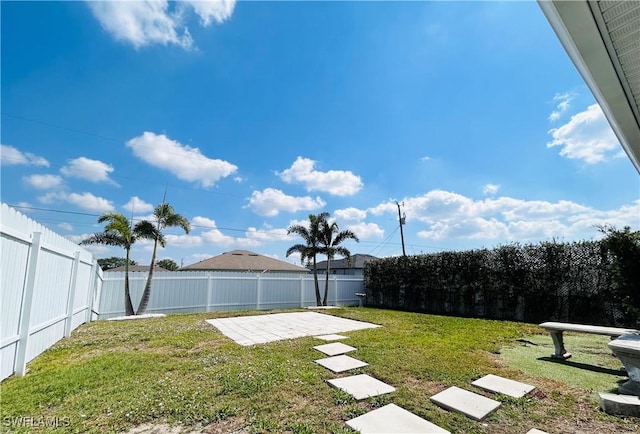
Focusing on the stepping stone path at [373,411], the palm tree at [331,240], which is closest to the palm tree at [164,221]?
the palm tree at [331,240]

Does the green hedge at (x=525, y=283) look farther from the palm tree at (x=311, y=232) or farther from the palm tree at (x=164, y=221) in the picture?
the palm tree at (x=164, y=221)

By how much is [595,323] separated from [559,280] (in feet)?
4.43

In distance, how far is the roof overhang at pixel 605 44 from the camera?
5.46 ft

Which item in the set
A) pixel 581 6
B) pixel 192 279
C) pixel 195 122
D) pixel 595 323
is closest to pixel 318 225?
pixel 192 279

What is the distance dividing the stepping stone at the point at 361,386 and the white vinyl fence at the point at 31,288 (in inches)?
150

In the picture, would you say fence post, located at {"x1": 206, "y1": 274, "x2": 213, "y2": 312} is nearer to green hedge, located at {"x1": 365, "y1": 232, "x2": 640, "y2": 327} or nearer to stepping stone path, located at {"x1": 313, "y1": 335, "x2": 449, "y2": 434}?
stepping stone path, located at {"x1": 313, "y1": 335, "x2": 449, "y2": 434}

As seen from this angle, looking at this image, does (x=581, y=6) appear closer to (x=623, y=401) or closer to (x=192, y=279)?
(x=623, y=401)

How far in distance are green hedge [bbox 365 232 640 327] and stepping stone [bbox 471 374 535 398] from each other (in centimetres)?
403

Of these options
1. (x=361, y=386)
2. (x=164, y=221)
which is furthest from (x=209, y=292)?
(x=361, y=386)

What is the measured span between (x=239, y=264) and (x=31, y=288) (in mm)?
20234

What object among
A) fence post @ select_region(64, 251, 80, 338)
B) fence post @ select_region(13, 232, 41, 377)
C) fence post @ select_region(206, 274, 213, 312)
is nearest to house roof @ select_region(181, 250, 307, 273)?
fence post @ select_region(206, 274, 213, 312)

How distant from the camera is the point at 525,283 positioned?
9.30 metres

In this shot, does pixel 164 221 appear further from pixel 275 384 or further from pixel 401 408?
pixel 401 408

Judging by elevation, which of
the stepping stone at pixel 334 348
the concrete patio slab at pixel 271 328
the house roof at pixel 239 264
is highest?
the house roof at pixel 239 264
